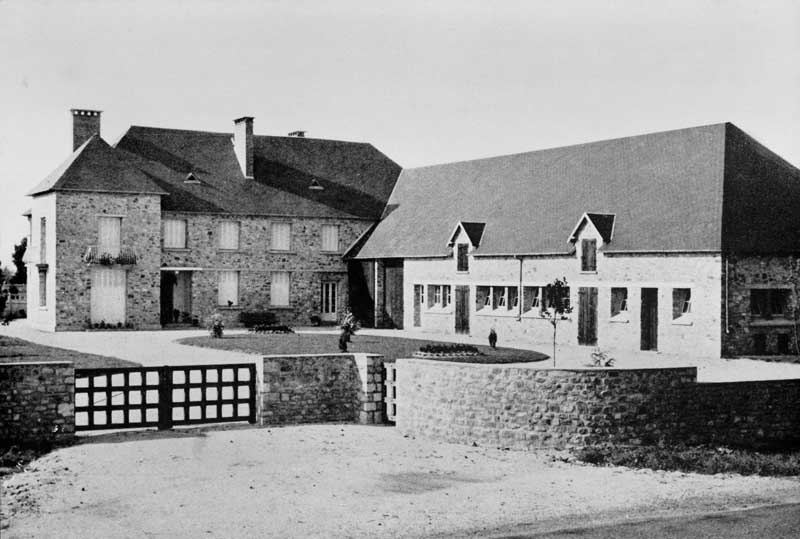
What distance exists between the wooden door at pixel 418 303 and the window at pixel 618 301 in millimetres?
10667

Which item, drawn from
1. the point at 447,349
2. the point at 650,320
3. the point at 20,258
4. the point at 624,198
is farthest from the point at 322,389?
the point at 20,258

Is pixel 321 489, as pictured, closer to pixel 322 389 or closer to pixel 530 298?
pixel 322 389

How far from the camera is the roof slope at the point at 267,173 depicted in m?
43.8

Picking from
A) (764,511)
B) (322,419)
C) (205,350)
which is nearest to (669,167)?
(205,350)

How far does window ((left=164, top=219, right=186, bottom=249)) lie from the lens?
42844mm

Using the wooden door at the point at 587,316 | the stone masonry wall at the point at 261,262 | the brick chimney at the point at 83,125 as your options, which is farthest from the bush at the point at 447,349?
the brick chimney at the point at 83,125

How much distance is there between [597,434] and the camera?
17.9 m

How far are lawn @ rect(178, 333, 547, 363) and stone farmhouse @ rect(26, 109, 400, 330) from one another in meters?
8.31

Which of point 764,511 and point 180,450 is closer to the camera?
point 764,511

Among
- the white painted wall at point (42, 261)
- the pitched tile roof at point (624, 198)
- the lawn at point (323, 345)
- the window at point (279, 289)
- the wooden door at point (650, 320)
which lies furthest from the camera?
the window at point (279, 289)

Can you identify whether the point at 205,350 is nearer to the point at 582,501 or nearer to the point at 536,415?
the point at 536,415

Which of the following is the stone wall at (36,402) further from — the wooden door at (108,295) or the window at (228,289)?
the window at (228,289)

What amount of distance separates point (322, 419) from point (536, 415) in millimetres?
4448

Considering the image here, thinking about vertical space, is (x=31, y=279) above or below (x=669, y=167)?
below
